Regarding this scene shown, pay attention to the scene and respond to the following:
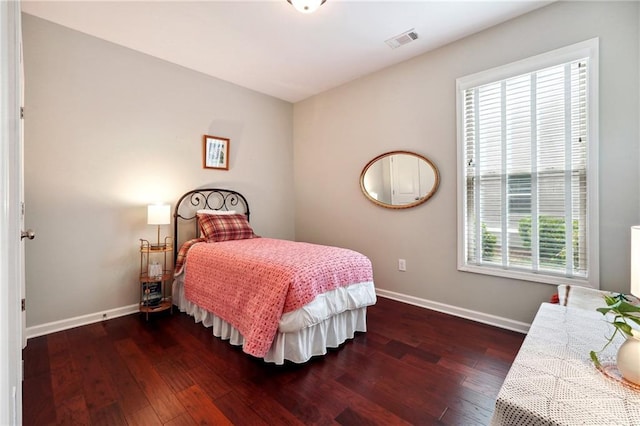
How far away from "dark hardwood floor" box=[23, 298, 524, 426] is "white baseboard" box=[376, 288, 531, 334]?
0.41 feet

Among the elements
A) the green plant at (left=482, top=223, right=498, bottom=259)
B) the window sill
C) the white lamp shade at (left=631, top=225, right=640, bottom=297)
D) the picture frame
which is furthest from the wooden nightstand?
the white lamp shade at (left=631, top=225, right=640, bottom=297)

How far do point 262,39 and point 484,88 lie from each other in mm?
2183

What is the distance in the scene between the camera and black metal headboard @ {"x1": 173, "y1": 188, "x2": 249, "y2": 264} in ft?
10.6

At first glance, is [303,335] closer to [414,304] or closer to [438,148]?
[414,304]

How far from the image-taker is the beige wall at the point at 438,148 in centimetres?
203

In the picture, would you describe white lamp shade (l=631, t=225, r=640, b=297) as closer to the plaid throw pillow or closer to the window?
the window

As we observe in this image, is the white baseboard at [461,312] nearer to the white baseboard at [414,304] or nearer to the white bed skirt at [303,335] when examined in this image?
the white baseboard at [414,304]

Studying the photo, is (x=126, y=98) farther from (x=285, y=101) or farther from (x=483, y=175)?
(x=483, y=175)

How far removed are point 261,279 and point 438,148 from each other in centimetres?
223

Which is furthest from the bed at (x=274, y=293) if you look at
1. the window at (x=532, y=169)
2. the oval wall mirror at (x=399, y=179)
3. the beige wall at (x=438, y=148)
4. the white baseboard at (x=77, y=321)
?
the window at (x=532, y=169)

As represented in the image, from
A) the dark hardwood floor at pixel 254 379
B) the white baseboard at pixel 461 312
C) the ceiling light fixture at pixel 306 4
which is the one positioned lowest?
the dark hardwood floor at pixel 254 379

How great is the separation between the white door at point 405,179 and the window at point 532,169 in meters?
0.46

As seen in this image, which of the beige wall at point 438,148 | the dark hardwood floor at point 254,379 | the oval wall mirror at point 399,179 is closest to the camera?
the dark hardwood floor at point 254,379

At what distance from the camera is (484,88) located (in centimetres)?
263
